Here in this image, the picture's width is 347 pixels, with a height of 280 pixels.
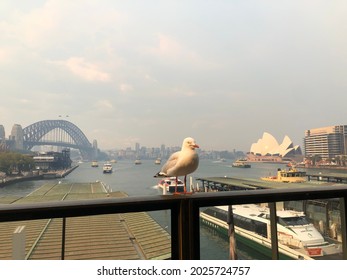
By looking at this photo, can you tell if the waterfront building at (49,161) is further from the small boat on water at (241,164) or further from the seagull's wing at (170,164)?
the seagull's wing at (170,164)

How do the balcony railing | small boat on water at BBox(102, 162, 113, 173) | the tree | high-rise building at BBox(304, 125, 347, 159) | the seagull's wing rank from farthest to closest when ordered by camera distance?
small boat on water at BBox(102, 162, 113, 173), the tree, high-rise building at BBox(304, 125, 347, 159), the seagull's wing, the balcony railing

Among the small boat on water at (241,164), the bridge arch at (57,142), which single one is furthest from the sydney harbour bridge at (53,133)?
the small boat on water at (241,164)

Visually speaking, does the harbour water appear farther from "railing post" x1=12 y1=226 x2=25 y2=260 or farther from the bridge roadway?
"railing post" x1=12 y1=226 x2=25 y2=260

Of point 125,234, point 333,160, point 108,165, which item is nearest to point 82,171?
point 108,165

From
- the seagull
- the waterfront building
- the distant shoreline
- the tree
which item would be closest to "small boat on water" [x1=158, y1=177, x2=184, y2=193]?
the seagull

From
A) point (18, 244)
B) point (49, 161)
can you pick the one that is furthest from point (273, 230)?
point (49, 161)

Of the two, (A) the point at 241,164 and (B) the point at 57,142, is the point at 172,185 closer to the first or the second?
(A) the point at 241,164
